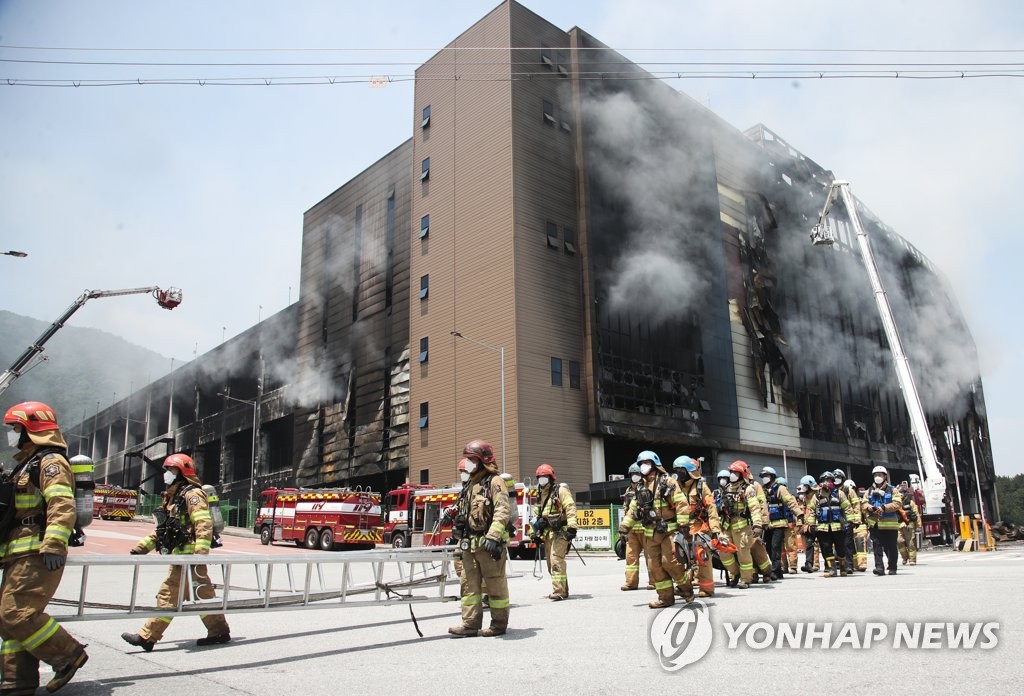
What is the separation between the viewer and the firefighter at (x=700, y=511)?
30.6ft

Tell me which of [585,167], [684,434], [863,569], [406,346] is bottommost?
[863,569]

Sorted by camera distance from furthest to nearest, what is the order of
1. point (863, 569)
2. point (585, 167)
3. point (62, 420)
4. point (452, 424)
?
1. point (62, 420)
2. point (585, 167)
3. point (452, 424)
4. point (863, 569)

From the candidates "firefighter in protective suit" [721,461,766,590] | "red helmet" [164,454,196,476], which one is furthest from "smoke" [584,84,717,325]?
"red helmet" [164,454,196,476]

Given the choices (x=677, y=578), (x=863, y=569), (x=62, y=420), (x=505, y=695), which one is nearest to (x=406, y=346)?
(x=863, y=569)

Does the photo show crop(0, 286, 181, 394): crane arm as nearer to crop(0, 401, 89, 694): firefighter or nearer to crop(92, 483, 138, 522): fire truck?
crop(92, 483, 138, 522): fire truck

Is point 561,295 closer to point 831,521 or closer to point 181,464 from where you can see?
point 831,521

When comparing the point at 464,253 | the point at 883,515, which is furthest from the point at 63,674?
the point at 464,253

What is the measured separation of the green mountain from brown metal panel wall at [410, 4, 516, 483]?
385 feet

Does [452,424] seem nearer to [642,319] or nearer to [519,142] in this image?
[642,319]

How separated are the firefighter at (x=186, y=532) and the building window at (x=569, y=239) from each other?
32329 mm

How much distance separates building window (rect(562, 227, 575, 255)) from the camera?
1507 inches

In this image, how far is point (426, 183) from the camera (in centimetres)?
4262

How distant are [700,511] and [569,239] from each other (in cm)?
2926

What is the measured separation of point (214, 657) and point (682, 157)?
43.0 metres
